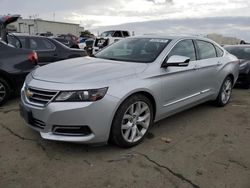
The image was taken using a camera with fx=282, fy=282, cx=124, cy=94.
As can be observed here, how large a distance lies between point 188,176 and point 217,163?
534 mm

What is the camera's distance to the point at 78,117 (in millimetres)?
3219

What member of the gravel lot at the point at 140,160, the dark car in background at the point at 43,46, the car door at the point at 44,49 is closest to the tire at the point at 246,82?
the gravel lot at the point at 140,160

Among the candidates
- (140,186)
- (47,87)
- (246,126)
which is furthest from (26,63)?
(246,126)

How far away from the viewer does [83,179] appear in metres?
3.02

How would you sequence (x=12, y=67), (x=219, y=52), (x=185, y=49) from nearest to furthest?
(x=185, y=49), (x=12, y=67), (x=219, y=52)

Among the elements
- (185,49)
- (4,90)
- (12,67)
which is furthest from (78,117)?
(12,67)

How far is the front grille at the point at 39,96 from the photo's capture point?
3.32 m

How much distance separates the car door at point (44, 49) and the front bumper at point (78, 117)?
15.0ft

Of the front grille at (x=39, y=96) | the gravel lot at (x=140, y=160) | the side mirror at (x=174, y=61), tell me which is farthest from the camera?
the side mirror at (x=174, y=61)

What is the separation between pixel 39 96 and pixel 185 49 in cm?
256

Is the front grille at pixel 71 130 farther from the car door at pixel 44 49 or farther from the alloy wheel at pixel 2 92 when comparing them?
the car door at pixel 44 49

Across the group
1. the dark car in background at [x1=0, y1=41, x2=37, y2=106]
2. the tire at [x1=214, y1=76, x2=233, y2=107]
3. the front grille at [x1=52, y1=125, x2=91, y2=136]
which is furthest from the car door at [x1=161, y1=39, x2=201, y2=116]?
the dark car in background at [x1=0, y1=41, x2=37, y2=106]

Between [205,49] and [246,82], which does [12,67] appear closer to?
[205,49]

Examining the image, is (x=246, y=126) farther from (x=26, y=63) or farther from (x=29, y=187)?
(x=26, y=63)
